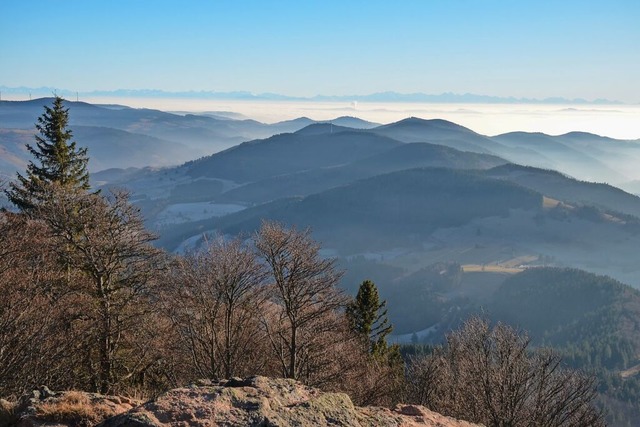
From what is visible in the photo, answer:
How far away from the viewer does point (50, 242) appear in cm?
2675

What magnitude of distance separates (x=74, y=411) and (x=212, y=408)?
335cm

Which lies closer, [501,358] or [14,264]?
[14,264]

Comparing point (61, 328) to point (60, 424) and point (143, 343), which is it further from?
point (60, 424)

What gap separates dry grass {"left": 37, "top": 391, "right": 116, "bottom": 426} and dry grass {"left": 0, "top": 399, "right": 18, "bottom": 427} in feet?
2.07

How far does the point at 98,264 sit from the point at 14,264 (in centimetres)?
370

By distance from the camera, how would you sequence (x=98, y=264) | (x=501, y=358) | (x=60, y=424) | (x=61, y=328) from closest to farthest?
(x=60, y=424) → (x=61, y=328) → (x=98, y=264) → (x=501, y=358)

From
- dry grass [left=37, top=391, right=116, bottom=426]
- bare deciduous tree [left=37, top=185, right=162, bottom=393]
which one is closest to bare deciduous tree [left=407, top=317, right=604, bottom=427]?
bare deciduous tree [left=37, top=185, right=162, bottom=393]

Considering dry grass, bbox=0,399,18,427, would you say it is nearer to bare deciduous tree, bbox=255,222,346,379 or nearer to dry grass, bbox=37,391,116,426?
dry grass, bbox=37,391,116,426

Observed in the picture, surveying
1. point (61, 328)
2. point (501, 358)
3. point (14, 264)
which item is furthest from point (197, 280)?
point (501, 358)

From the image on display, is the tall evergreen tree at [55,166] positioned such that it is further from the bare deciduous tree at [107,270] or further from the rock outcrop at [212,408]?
the rock outcrop at [212,408]

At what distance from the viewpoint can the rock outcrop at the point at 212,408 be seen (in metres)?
13.1

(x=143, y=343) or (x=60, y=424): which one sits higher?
(x=60, y=424)

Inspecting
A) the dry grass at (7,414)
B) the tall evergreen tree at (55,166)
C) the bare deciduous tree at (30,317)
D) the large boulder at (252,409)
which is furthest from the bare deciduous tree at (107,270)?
the large boulder at (252,409)

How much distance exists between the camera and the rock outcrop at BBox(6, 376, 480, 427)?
1305cm
